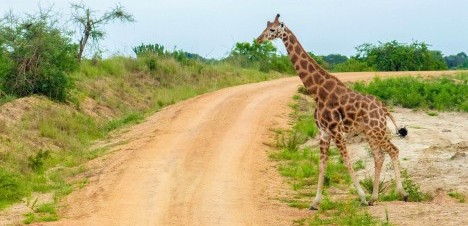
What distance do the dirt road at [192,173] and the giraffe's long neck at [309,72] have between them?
6.91ft

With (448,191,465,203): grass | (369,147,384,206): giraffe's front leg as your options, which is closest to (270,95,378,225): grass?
(369,147,384,206): giraffe's front leg

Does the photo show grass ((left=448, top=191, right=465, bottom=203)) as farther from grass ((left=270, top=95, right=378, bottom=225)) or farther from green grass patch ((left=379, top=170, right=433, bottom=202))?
grass ((left=270, top=95, right=378, bottom=225))

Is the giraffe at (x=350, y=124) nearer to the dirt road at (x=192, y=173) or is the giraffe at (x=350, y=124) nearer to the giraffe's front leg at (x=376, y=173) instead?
the giraffe's front leg at (x=376, y=173)

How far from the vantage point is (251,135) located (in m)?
21.1

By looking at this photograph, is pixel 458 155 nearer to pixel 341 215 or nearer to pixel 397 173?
pixel 397 173

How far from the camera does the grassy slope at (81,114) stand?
16.7 meters

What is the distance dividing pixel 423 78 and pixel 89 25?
42.5ft

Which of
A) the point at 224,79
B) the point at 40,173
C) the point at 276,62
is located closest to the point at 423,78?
the point at 224,79

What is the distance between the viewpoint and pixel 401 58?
44.7 m

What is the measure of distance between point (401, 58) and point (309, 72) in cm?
3089

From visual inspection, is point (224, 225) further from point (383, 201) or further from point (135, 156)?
point (135, 156)

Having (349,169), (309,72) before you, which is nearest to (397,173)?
(349,169)

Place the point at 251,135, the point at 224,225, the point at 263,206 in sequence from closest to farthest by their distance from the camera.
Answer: the point at 224,225
the point at 263,206
the point at 251,135

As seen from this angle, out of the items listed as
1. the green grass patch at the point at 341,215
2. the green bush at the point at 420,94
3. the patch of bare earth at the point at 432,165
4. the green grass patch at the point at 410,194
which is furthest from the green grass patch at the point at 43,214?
the green bush at the point at 420,94
